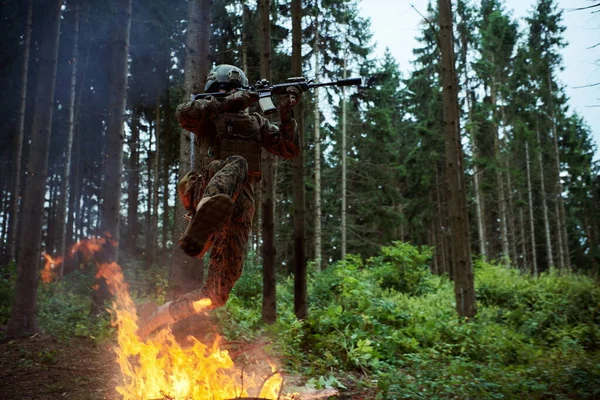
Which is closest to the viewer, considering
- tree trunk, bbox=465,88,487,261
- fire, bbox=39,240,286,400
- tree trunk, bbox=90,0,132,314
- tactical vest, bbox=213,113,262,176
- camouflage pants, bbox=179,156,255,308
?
camouflage pants, bbox=179,156,255,308

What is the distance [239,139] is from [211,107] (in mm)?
403

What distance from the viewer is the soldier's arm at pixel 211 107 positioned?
4.10 meters

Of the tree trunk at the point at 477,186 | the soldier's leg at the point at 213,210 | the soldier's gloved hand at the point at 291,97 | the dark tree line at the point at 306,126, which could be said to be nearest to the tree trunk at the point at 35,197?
the dark tree line at the point at 306,126

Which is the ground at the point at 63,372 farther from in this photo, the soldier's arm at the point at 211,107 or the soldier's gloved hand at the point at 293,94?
the soldier's gloved hand at the point at 293,94

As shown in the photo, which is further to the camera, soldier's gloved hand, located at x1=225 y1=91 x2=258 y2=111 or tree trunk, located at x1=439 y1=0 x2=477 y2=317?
tree trunk, located at x1=439 y1=0 x2=477 y2=317

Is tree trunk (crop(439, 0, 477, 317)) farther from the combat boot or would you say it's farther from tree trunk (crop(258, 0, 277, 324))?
the combat boot

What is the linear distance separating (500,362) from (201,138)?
6338 millimetres

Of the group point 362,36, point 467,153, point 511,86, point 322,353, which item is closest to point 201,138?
point 322,353

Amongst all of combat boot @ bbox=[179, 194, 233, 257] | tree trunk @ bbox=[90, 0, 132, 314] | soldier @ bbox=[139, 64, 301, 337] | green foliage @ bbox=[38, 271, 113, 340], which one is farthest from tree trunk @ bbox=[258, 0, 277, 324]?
combat boot @ bbox=[179, 194, 233, 257]

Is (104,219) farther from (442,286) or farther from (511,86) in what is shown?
(511,86)

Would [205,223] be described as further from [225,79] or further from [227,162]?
[225,79]

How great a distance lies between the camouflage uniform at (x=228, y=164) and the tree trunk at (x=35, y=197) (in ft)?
22.9

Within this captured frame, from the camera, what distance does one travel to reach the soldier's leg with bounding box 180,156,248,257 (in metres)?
3.28

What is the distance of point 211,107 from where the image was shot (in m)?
4.14
